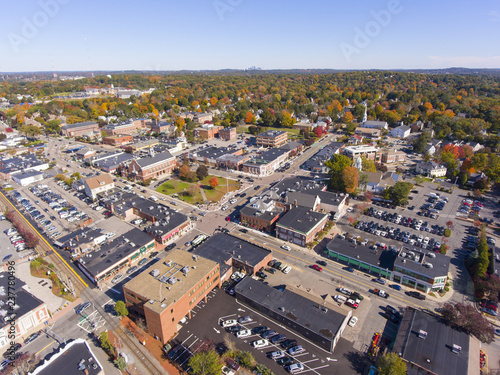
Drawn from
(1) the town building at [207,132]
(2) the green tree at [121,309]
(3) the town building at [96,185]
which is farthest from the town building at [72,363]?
(1) the town building at [207,132]

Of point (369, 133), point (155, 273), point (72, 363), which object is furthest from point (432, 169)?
point (72, 363)

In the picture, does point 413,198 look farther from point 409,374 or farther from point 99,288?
point 99,288

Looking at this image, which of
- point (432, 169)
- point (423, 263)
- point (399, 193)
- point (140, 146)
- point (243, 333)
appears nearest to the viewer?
point (243, 333)

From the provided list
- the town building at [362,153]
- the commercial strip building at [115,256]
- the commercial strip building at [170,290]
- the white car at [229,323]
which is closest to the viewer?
the commercial strip building at [170,290]

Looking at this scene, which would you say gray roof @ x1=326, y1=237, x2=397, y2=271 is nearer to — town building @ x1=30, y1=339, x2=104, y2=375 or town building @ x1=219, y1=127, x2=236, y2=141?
town building @ x1=30, y1=339, x2=104, y2=375

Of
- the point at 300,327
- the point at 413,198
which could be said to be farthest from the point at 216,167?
the point at 300,327

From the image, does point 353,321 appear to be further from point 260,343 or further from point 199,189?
point 199,189

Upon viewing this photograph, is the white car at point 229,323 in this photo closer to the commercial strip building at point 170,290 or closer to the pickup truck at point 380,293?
the commercial strip building at point 170,290
